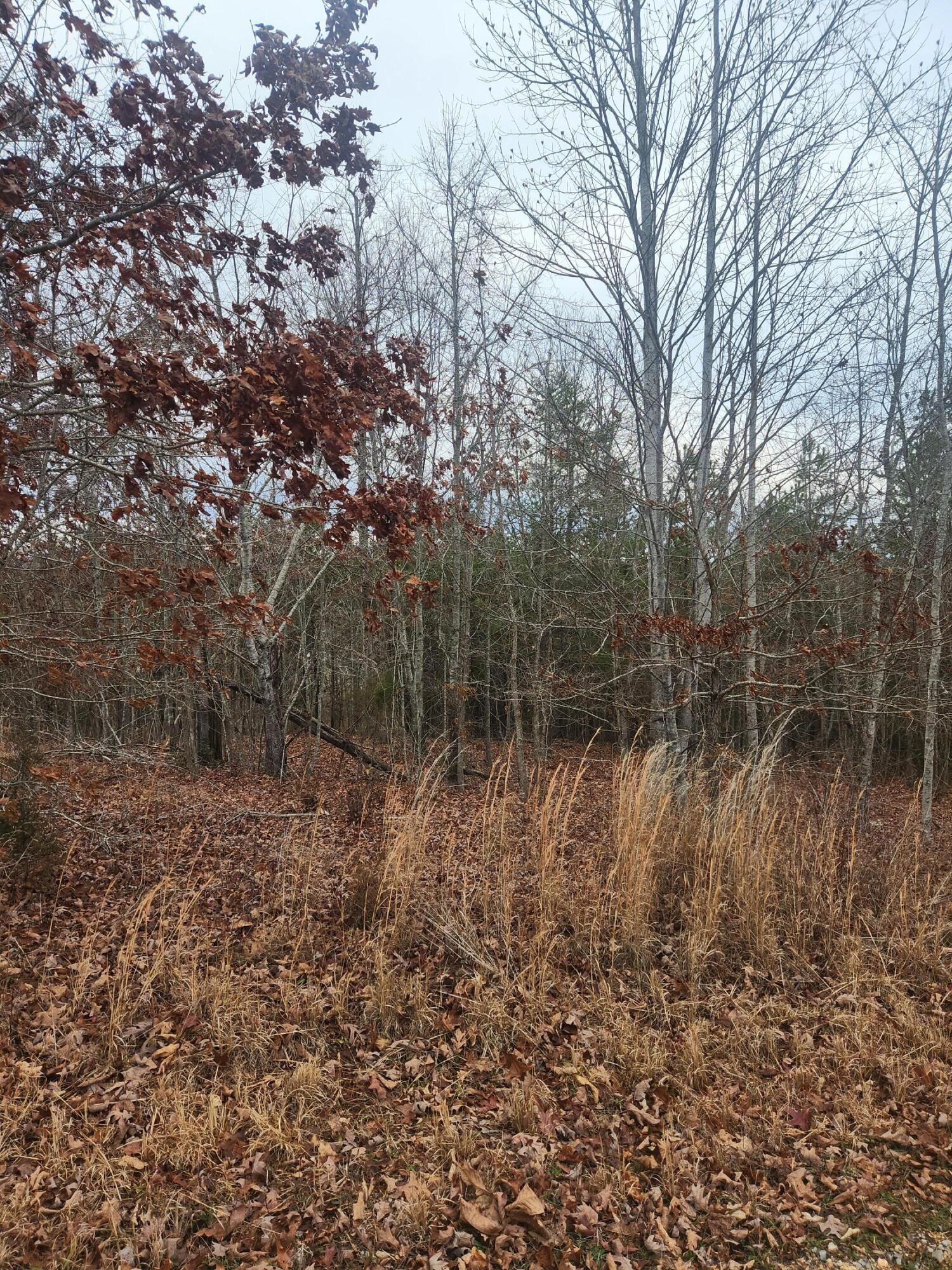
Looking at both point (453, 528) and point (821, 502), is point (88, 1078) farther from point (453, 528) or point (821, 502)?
point (453, 528)

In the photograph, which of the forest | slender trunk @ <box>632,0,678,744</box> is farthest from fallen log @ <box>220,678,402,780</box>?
slender trunk @ <box>632,0,678,744</box>

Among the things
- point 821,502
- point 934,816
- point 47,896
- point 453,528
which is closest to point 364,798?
point 47,896

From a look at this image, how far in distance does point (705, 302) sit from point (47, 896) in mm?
6382

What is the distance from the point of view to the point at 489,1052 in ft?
10.8

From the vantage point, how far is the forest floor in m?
2.31

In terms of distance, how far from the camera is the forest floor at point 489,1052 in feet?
7.59

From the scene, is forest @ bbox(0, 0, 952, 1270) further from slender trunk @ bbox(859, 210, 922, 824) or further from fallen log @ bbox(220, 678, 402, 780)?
fallen log @ bbox(220, 678, 402, 780)

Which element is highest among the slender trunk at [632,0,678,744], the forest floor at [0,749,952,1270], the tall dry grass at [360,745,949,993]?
the slender trunk at [632,0,678,744]

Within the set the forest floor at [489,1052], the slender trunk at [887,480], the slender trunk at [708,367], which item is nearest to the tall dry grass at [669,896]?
the forest floor at [489,1052]

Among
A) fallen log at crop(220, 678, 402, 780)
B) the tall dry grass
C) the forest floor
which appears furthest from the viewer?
fallen log at crop(220, 678, 402, 780)

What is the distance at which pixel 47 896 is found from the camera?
4.77 meters

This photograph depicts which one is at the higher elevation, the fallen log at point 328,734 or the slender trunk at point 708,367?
the slender trunk at point 708,367

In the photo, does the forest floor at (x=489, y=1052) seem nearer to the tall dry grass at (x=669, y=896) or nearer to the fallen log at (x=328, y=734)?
the tall dry grass at (x=669, y=896)

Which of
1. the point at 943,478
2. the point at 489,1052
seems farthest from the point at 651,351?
the point at 943,478
